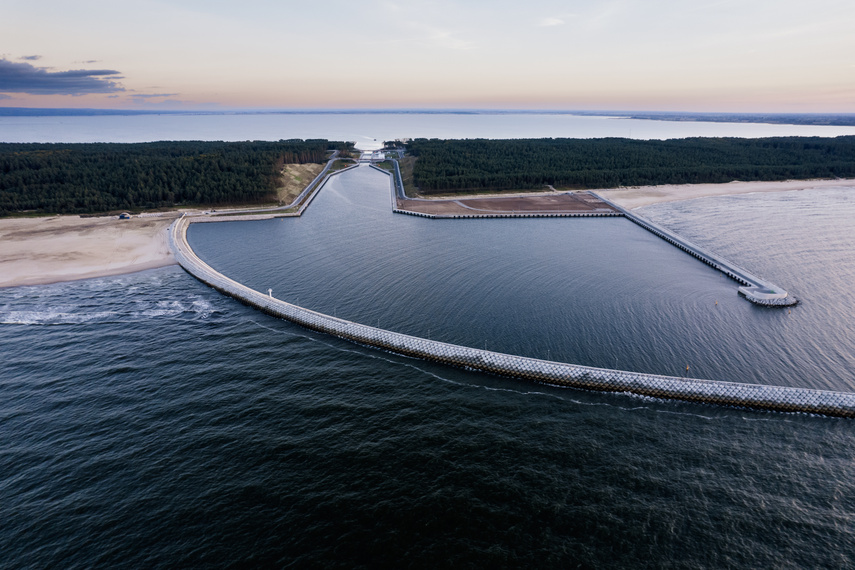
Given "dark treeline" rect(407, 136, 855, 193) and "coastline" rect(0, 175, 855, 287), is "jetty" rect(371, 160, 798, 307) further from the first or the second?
"coastline" rect(0, 175, 855, 287)

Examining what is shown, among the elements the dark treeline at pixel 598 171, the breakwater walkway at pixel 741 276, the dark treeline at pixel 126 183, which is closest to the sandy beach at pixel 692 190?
the dark treeline at pixel 598 171

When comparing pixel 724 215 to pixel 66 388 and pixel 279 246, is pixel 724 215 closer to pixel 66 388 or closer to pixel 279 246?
pixel 279 246

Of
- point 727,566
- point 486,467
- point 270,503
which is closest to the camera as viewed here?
point 727,566

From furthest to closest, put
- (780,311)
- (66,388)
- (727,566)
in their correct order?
(780,311) → (66,388) → (727,566)

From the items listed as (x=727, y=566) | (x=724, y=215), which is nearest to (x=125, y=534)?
(x=727, y=566)

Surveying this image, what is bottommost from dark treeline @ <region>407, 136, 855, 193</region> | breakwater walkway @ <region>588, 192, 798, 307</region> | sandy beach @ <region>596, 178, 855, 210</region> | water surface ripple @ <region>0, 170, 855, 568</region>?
water surface ripple @ <region>0, 170, 855, 568</region>

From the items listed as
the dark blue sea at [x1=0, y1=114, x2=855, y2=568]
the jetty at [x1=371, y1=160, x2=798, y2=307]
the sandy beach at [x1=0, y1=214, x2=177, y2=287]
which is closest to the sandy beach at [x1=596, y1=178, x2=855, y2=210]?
the jetty at [x1=371, y1=160, x2=798, y2=307]

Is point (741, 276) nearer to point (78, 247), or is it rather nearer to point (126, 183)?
point (78, 247)
